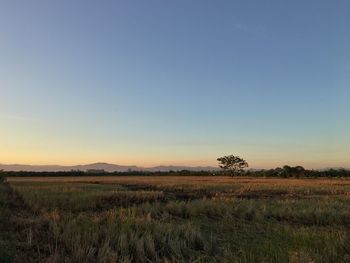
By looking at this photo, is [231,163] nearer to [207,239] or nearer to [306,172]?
[306,172]

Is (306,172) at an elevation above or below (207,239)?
above

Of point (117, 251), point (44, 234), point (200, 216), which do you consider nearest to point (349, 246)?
point (117, 251)

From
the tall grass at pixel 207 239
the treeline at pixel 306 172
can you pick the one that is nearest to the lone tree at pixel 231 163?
the treeline at pixel 306 172

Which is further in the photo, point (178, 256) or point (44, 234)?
point (44, 234)

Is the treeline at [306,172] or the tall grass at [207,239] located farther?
the treeline at [306,172]

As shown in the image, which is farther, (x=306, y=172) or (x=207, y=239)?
(x=306, y=172)

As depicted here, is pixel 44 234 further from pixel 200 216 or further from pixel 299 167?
pixel 299 167

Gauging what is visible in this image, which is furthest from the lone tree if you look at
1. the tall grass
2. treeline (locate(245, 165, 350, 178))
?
the tall grass

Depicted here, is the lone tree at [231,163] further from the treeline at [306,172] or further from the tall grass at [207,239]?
the tall grass at [207,239]

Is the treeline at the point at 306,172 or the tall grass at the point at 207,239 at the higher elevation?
the treeline at the point at 306,172

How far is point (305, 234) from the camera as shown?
12633mm

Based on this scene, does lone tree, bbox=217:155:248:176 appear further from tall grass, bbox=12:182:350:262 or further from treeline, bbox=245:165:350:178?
tall grass, bbox=12:182:350:262

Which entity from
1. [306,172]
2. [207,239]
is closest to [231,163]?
[306,172]

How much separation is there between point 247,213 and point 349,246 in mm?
8257
